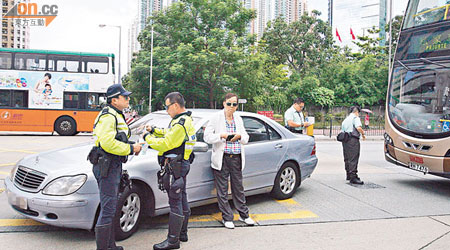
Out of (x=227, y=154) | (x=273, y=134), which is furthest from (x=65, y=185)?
(x=273, y=134)

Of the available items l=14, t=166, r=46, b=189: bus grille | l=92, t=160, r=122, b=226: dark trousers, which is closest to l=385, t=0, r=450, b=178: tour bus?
l=92, t=160, r=122, b=226: dark trousers

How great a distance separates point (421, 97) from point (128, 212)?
6246mm

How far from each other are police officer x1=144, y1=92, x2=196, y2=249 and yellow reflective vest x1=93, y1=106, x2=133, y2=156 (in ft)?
1.15

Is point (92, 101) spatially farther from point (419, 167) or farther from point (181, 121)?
point (181, 121)

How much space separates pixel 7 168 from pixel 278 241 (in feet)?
22.6

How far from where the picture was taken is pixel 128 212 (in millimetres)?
4238

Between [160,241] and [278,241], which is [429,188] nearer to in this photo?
[278,241]

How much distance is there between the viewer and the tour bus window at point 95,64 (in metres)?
19.5

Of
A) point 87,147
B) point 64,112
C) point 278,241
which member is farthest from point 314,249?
point 64,112

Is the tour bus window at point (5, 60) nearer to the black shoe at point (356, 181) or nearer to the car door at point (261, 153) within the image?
the car door at point (261, 153)

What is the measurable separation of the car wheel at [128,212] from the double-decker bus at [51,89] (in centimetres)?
1592

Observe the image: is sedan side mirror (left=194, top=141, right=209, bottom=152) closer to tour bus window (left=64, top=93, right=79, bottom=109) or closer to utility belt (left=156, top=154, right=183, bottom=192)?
utility belt (left=156, top=154, right=183, bottom=192)

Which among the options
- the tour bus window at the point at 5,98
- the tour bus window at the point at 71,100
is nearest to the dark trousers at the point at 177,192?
the tour bus window at the point at 71,100

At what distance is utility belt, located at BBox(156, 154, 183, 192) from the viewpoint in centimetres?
388
